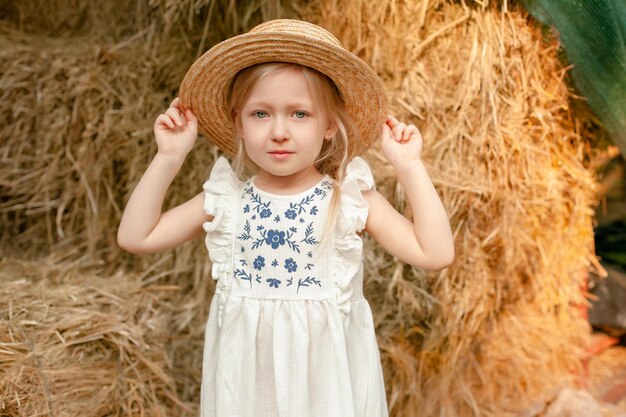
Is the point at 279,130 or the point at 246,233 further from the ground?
the point at 279,130

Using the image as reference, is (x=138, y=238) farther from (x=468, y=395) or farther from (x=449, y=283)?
(x=468, y=395)

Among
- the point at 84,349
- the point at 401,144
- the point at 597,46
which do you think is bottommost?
the point at 84,349

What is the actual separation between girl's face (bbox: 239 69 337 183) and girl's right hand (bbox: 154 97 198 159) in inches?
6.5

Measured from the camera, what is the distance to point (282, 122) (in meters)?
1.83

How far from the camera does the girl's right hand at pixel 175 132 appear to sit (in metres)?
1.95

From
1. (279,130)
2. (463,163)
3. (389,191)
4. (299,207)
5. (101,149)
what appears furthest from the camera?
(101,149)

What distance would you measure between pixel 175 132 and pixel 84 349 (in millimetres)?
850

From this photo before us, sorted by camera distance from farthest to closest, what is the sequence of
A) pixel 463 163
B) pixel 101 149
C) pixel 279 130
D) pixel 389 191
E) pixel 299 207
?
pixel 101 149 < pixel 463 163 < pixel 389 191 < pixel 299 207 < pixel 279 130

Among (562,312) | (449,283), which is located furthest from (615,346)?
(449,283)

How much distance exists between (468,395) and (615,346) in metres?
1.23

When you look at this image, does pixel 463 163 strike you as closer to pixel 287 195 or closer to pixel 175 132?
pixel 287 195

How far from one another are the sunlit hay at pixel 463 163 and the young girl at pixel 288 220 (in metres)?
0.71

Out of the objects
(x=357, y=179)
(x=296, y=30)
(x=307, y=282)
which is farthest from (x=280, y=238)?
(x=296, y=30)

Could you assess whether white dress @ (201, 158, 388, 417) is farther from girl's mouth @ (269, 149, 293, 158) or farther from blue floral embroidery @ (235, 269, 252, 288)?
girl's mouth @ (269, 149, 293, 158)
